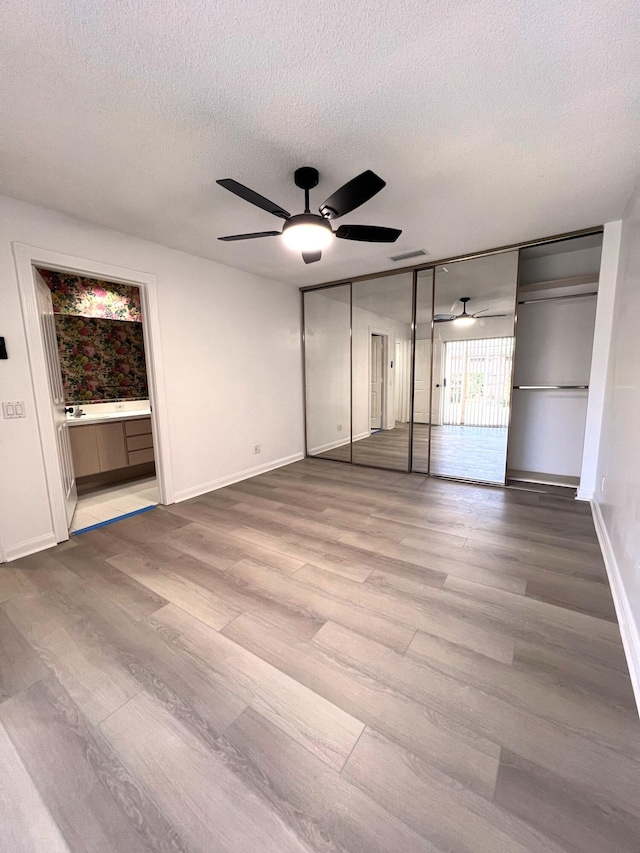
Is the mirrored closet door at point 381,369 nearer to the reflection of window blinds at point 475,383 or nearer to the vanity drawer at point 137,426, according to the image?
the reflection of window blinds at point 475,383

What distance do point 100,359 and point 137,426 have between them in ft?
3.37

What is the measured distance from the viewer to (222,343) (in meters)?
3.95

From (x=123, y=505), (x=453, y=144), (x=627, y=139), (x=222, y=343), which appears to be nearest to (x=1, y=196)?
(x=222, y=343)

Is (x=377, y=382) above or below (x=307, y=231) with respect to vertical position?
below

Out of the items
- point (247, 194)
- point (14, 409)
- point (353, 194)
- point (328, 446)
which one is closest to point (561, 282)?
point (353, 194)

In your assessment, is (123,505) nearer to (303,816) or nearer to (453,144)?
(303,816)

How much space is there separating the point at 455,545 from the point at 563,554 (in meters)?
0.73

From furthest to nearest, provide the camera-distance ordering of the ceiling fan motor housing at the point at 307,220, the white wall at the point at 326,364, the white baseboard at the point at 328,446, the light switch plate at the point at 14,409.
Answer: the white baseboard at the point at 328,446, the white wall at the point at 326,364, the light switch plate at the point at 14,409, the ceiling fan motor housing at the point at 307,220

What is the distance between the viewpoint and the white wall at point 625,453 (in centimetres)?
170

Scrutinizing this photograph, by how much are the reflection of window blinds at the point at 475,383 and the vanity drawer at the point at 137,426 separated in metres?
4.08

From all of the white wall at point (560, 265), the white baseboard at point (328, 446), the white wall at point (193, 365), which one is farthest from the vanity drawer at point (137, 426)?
the white wall at point (560, 265)

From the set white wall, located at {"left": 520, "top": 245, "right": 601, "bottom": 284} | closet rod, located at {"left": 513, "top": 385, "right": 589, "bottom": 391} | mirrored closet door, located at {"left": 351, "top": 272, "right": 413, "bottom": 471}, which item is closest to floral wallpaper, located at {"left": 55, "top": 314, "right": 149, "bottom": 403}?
mirrored closet door, located at {"left": 351, "top": 272, "right": 413, "bottom": 471}

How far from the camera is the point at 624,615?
5.73 ft

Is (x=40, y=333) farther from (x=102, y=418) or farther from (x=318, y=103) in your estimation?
(x=318, y=103)
